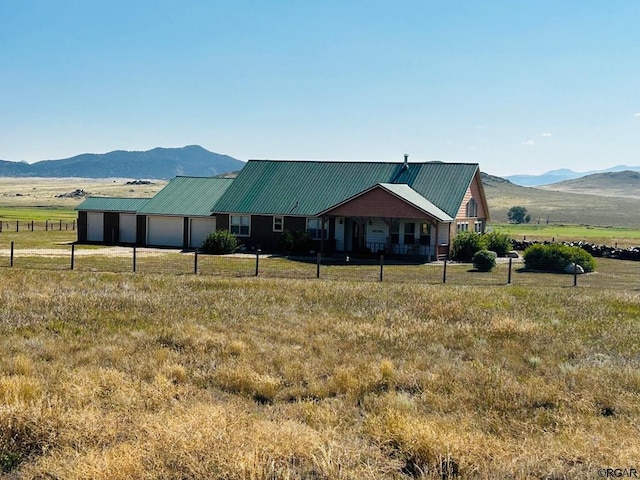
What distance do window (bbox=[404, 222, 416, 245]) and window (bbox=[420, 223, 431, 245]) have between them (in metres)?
0.43

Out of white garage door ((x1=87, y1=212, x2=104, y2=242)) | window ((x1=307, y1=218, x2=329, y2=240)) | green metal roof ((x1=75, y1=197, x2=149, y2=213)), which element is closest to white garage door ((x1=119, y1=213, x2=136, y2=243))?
green metal roof ((x1=75, y1=197, x2=149, y2=213))

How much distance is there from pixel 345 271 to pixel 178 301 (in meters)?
13.5

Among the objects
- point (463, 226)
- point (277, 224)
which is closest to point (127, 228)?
point (277, 224)

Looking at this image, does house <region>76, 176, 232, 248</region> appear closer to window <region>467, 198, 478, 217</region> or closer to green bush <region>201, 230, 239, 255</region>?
green bush <region>201, 230, 239, 255</region>

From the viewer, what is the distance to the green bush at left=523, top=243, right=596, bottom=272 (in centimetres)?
3362

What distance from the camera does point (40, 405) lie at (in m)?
9.00

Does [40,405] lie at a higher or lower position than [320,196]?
Result: lower

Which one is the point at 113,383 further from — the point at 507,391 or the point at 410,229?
the point at 410,229

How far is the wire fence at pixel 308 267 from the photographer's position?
2758 cm

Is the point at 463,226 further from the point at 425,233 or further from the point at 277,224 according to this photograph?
the point at 277,224

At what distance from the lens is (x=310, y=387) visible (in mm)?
10789

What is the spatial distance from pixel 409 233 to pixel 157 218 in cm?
1708

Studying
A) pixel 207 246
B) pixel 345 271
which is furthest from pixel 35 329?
pixel 207 246

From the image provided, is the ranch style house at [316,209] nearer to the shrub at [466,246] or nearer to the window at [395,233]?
the window at [395,233]
